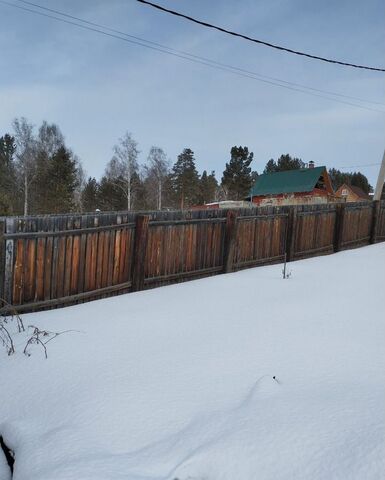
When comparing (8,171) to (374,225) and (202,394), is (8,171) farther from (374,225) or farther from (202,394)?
(202,394)

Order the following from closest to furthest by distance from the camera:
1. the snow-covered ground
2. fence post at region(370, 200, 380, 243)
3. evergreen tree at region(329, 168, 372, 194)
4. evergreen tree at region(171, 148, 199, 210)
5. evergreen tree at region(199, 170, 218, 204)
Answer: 1. the snow-covered ground
2. fence post at region(370, 200, 380, 243)
3. evergreen tree at region(171, 148, 199, 210)
4. evergreen tree at region(199, 170, 218, 204)
5. evergreen tree at region(329, 168, 372, 194)

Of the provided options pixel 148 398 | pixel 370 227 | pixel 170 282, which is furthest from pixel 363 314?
pixel 370 227

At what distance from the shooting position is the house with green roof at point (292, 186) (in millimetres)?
34969

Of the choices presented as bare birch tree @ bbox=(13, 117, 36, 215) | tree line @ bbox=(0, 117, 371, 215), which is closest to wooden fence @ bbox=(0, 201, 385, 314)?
tree line @ bbox=(0, 117, 371, 215)

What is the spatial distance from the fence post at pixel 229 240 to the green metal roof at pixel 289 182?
A: 28998 mm

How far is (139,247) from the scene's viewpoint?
19.4 ft

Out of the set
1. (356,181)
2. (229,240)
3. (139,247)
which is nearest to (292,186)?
(229,240)

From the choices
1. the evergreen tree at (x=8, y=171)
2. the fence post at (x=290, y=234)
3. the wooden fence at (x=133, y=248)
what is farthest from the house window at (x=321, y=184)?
the fence post at (x=290, y=234)

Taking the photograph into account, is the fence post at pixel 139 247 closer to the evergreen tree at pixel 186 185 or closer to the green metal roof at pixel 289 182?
the green metal roof at pixel 289 182

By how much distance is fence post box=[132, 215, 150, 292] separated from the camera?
5918 mm

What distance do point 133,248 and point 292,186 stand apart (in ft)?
106

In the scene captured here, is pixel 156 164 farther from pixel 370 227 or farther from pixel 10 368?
pixel 10 368

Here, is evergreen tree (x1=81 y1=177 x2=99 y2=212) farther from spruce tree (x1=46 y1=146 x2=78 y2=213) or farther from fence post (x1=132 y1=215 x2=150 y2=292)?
fence post (x1=132 y1=215 x2=150 y2=292)

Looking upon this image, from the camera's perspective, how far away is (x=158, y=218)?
20.5ft
